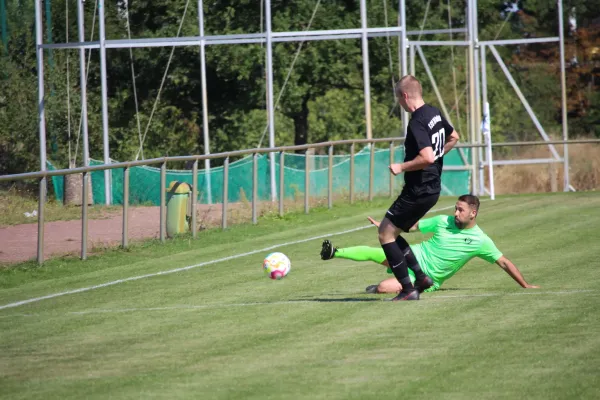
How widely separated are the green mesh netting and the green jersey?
30.0 feet

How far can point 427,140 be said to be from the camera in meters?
11.2

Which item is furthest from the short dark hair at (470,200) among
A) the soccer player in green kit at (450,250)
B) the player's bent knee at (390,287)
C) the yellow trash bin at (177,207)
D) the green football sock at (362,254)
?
the yellow trash bin at (177,207)

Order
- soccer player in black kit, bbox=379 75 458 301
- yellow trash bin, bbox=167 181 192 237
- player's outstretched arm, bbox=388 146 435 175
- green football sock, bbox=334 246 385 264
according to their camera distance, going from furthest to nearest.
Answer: yellow trash bin, bbox=167 181 192 237, green football sock, bbox=334 246 385 264, soccer player in black kit, bbox=379 75 458 301, player's outstretched arm, bbox=388 146 435 175

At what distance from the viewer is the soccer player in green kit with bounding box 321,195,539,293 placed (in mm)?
12367

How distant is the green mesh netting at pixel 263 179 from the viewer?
22.2 metres

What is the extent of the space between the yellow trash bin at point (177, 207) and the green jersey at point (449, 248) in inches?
344

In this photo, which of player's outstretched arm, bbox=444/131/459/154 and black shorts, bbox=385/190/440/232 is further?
player's outstretched arm, bbox=444/131/459/154

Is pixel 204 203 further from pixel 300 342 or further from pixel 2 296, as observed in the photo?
pixel 300 342

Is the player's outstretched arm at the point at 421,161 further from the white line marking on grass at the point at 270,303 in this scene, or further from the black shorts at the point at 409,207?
the white line marking on grass at the point at 270,303

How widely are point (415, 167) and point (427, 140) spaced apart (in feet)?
0.90

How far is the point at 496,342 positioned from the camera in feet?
31.0

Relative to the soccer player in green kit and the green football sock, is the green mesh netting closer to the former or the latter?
the green football sock

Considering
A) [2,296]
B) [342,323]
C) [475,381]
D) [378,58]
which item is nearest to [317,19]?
[378,58]

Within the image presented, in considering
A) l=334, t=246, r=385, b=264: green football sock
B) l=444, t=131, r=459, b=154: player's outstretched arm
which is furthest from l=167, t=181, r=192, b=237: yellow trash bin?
l=444, t=131, r=459, b=154: player's outstretched arm
